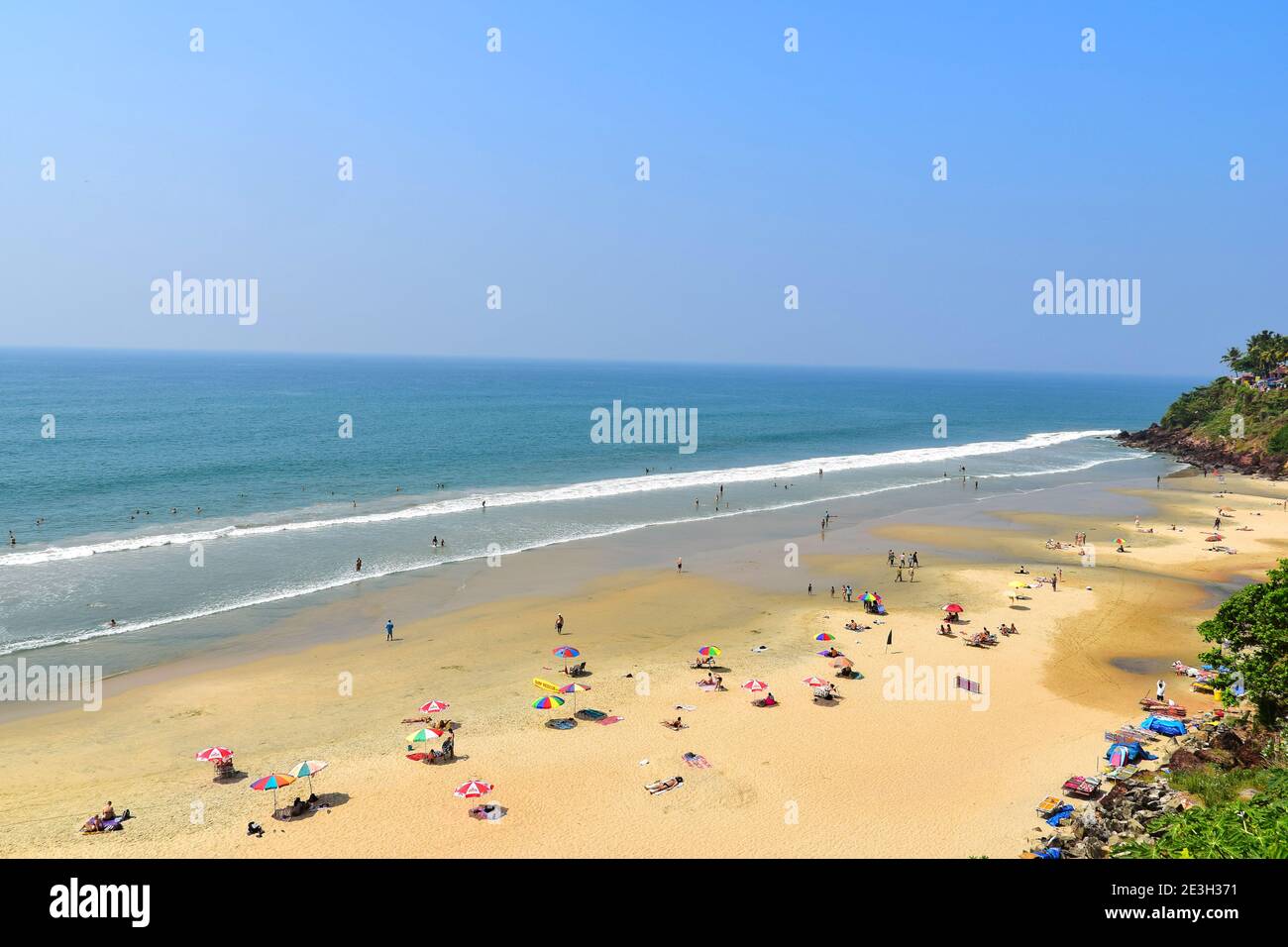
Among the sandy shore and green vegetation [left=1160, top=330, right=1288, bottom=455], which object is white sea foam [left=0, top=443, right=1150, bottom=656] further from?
green vegetation [left=1160, top=330, right=1288, bottom=455]

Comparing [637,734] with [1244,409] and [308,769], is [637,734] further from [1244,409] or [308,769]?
Answer: [1244,409]

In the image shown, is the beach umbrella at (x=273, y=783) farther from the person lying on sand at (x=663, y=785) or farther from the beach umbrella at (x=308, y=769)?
the person lying on sand at (x=663, y=785)

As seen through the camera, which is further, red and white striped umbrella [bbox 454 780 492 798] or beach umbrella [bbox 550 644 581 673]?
beach umbrella [bbox 550 644 581 673]

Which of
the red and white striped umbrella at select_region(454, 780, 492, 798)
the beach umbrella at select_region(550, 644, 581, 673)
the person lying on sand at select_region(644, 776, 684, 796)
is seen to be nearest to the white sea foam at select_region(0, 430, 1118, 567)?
the beach umbrella at select_region(550, 644, 581, 673)

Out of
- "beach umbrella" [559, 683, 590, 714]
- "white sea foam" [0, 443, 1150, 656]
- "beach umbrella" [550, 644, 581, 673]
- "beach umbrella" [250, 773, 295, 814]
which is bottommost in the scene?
"beach umbrella" [250, 773, 295, 814]

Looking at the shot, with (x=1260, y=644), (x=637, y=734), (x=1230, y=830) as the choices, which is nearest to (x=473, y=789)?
(x=637, y=734)

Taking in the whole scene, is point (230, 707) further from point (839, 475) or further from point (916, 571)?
point (839, 475)

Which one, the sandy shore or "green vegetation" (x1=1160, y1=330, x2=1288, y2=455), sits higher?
"green vegetation" (x1=1160, y1=330, x2=1288, y2=455)
